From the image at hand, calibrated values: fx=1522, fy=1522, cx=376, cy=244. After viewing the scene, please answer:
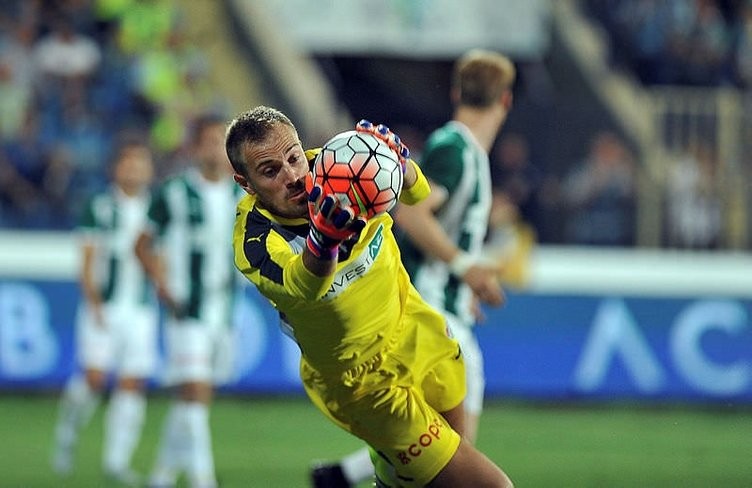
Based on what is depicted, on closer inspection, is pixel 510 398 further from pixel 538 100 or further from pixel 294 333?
pixel 294 333

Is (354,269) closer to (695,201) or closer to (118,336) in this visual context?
(118,336)

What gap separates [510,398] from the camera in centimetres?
1525

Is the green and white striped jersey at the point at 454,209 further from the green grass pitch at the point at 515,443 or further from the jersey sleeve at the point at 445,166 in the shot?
the green grass pitch at the point at 515,443

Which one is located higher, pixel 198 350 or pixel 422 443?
pixel 422 443

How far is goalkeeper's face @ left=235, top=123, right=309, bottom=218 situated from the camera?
5008 mm

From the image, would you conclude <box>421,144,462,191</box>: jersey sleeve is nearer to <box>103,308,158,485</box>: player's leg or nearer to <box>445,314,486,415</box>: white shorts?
<box>445,314,486,415</box>: white shorts

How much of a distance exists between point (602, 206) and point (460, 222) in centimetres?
1008

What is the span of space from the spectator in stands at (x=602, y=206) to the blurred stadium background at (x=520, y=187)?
24mm

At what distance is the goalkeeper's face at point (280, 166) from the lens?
5.01 metres

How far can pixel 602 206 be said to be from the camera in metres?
17.0

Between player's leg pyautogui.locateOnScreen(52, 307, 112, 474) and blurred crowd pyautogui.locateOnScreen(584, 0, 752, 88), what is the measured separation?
10.7m

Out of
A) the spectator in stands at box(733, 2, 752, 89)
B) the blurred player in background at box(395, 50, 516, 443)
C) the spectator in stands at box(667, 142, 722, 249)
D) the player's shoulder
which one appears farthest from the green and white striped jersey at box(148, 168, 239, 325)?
the spectator in stands at box(733, 2, 752, 89)

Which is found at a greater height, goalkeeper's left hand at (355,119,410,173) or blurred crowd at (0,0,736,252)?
goalkeeper's left hand at (355,119,410,173)

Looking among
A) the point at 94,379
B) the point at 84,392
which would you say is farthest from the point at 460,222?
the point at 94,379
